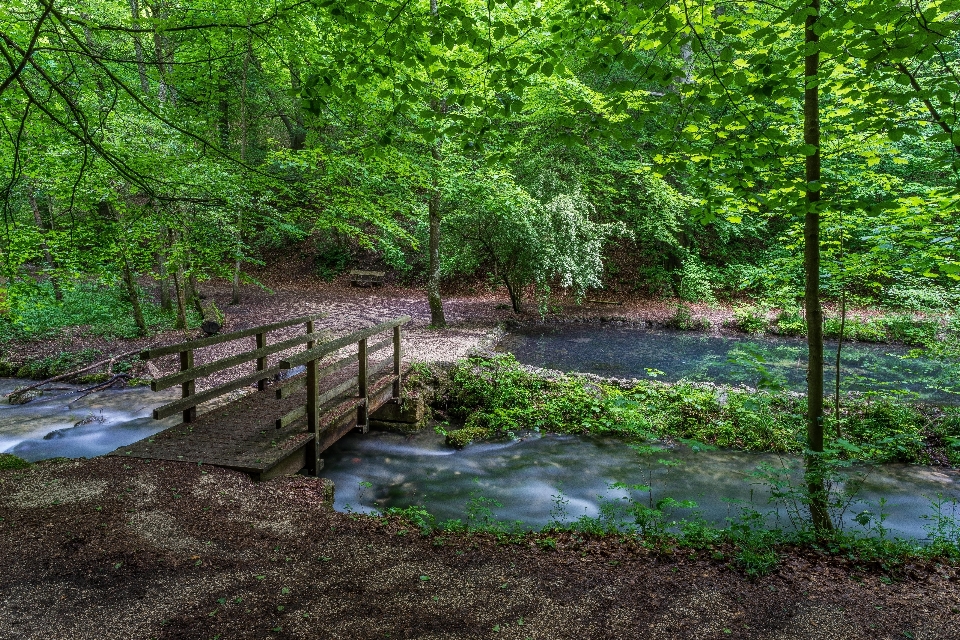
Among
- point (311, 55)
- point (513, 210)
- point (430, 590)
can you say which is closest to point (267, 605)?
point (430, 590)

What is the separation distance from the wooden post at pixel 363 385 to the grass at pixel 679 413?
150 centimetres

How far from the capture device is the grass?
7.69m

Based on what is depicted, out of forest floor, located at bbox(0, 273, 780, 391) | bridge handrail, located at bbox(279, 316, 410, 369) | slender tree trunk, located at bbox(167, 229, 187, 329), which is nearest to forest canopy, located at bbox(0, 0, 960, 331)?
slender tree trunk, located at bbox(167, 229, 187, 329)

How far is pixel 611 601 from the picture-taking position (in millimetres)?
3537

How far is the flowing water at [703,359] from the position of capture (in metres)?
10.6

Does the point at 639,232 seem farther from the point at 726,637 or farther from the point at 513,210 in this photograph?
the point at 726,637

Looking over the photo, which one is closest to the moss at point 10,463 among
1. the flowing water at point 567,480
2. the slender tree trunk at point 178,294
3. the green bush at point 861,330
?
the flowing water at point 567,480

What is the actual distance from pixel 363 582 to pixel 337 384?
4623 mm

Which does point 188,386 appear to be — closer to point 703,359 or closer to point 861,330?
point 703,359

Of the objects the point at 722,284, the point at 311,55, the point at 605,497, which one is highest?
the point at 311,55

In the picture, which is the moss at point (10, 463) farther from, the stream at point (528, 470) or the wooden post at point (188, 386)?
the stream at point (528, 470)

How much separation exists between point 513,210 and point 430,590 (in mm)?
11295

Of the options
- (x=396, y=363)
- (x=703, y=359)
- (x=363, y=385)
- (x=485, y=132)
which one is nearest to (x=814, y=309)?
(x=485, y=132)

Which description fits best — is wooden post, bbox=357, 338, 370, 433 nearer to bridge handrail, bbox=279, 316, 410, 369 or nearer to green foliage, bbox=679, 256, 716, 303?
bridge handrail, bbox=279, 316, 410, 369
